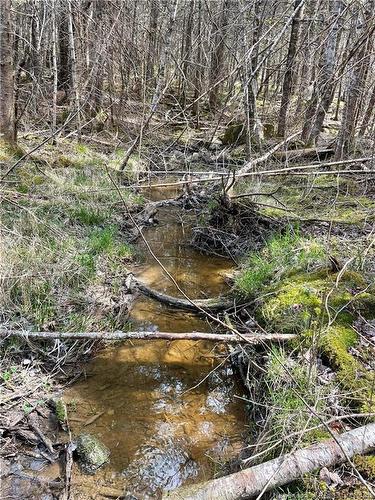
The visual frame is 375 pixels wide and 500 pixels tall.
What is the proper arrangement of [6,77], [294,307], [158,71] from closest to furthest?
[294,307] → [6,77] → [158,71]

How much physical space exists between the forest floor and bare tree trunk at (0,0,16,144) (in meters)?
0.57

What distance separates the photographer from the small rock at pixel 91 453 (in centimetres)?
315

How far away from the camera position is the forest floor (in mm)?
3057

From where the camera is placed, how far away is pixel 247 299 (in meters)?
5.06

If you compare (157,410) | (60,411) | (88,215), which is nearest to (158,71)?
(88,215)

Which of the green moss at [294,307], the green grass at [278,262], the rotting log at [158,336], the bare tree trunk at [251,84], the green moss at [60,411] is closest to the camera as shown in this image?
the green moss at [60,411]

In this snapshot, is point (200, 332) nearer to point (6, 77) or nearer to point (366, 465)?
point (366, 465)

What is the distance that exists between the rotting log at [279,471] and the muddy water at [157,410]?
27.8 inches

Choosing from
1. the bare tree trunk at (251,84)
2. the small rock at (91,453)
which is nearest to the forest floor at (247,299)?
the small rock at (91,453)

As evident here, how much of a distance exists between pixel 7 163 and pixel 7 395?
15.4ft

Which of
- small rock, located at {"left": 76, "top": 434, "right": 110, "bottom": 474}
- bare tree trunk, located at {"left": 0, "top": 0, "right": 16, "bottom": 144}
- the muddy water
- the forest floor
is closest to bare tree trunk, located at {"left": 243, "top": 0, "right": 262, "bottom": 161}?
the forest floor

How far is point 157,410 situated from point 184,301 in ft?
5.33

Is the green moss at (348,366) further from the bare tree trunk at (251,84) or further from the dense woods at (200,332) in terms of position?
the bare tree trunk at (251,84)

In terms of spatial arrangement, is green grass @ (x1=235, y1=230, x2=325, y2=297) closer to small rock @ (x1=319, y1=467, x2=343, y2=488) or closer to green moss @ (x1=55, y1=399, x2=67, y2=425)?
green moss @ (x1=55, y1=399, x2=67, y2=425)
